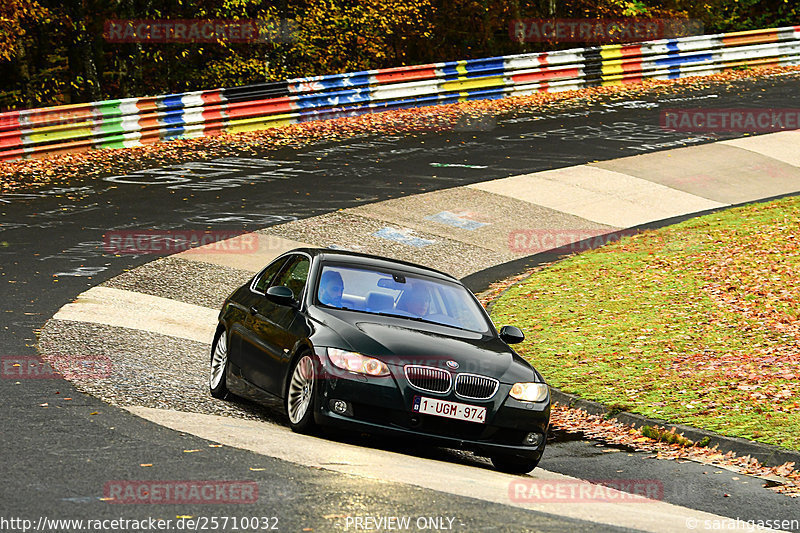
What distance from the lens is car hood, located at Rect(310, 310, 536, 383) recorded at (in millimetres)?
8438

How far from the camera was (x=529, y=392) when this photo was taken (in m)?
8.65

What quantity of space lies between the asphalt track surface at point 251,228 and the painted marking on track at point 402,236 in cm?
140

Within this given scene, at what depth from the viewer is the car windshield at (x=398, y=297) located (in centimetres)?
945

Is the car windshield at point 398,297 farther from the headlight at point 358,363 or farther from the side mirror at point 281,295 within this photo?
the headlight at point 358,363

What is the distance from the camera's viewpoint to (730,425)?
383 inches

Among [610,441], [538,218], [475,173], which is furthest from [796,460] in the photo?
[475,173]

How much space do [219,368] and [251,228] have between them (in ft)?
26.9

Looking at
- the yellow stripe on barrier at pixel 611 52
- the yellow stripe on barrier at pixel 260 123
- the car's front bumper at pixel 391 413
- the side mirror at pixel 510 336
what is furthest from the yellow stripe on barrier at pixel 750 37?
the car's front bumper at pixel 391 413

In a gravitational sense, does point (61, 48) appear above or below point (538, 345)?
above

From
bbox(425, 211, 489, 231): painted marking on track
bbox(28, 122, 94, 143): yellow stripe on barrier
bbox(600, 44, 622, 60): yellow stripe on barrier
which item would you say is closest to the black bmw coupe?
bbox(425, 211, 489, 231): painted marking on track

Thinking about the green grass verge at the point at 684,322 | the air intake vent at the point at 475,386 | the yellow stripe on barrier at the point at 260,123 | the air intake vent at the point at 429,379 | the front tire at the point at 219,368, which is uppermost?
the yellow stripe on barrier at the point at 260,123

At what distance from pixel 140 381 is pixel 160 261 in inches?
252

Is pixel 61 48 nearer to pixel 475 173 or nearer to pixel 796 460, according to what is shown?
pixel 475 173

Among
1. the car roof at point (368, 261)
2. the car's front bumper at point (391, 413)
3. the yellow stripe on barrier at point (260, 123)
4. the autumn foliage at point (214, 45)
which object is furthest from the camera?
the autumn foliage at point (214, 45)
